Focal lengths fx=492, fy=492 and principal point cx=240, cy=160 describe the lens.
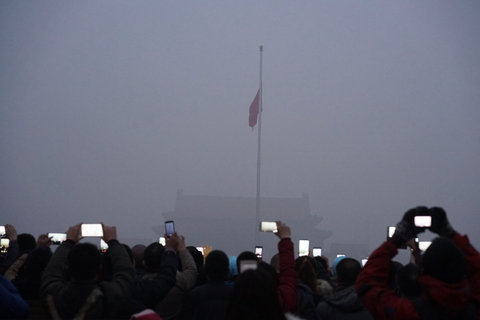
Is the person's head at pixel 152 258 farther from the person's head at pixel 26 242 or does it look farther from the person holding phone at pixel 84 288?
the person's head at pixel 26 242

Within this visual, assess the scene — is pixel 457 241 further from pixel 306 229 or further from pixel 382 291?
pixel 306 229

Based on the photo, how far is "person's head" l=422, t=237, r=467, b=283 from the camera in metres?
2.24

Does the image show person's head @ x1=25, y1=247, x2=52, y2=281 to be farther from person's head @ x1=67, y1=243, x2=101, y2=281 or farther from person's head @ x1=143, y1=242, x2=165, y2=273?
person's head @ x1=67, y1=243, x2=101, y2=281

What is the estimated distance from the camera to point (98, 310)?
277cm

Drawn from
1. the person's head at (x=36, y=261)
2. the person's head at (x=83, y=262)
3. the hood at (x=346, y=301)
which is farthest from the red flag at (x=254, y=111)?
the person's head at (x=83, y=262)

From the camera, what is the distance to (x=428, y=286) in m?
2.27

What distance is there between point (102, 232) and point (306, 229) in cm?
5144

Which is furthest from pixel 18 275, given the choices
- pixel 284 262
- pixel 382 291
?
pixel 382 291

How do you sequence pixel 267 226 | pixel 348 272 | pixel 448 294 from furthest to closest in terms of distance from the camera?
pixel 267 226
pixel 348 272
pixel 448 294

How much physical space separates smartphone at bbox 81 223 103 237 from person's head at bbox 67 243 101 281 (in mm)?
574

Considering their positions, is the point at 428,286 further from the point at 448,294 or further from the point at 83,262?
the point at 83,262

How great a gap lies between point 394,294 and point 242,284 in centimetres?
80

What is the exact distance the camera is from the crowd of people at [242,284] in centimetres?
223

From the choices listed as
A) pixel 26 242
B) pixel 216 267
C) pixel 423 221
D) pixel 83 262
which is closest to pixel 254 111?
pixel 26 242
